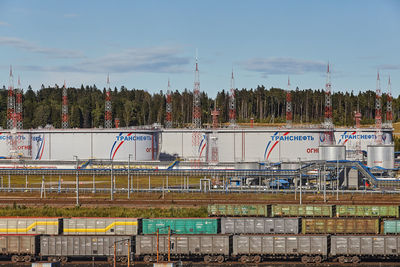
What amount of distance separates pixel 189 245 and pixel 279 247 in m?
9.09

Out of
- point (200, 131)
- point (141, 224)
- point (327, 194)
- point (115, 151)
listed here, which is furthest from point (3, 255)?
point (200, 131)

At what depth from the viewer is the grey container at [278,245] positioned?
64.6 meters

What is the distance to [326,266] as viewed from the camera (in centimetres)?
6397

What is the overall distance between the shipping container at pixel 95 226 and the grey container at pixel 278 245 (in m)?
12.2

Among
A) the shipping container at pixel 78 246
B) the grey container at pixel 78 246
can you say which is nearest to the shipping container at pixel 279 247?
the shipping container at pixel 78 246

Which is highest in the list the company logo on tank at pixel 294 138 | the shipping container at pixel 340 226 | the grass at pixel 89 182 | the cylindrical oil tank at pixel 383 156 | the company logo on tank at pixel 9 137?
the company logo on tank at pixel 9 137

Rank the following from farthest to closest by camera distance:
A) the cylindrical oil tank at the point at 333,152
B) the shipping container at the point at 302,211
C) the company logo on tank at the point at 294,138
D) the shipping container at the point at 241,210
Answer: the company logo on tank at the point at 294,138, the cylindrical oil tank at the point at 333,152, the shipping container at the point at 241,210, the shipping container at the point at 302,211

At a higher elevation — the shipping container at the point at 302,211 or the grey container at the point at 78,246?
the shipping container at the point at 302,211

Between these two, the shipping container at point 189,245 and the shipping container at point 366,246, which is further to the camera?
the shipping container at point 189,245

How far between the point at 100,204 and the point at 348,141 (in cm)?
7528

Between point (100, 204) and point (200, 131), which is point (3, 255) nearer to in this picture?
point (100, 204)

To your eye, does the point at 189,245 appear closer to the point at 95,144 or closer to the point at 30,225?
the point at 30,225

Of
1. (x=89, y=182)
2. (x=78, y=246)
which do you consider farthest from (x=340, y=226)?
(x=89, y=182)

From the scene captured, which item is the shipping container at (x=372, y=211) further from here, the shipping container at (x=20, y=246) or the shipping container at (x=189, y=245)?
the shipping container at (x=20, y=246)
